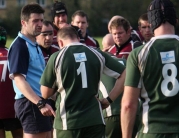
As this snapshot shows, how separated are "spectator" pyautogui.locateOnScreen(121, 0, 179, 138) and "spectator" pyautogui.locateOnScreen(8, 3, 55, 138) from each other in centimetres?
186

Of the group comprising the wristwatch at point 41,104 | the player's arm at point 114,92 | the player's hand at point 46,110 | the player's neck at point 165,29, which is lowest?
the player's hand at point 46,110

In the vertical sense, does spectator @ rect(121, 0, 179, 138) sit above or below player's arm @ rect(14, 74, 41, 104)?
above

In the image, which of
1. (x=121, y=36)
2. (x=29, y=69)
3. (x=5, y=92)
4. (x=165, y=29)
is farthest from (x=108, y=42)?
(x=165, y=29)

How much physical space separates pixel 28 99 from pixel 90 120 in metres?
1.10

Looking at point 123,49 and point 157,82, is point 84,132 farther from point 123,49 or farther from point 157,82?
point 123,49

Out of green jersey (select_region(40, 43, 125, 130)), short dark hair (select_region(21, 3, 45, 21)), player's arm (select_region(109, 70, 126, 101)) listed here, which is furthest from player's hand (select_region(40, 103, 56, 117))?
short dark hair (select_region(21, 3, 45, 21))

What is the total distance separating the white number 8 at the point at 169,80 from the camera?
4555mm

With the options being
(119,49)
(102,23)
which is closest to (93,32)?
(102,23)

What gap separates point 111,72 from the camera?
5.87m

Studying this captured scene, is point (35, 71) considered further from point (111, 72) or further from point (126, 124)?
point (126, 124)

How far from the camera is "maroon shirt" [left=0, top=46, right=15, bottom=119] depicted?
23.8 ft

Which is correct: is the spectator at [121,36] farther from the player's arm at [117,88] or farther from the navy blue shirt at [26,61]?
the player's arm at [117,88]

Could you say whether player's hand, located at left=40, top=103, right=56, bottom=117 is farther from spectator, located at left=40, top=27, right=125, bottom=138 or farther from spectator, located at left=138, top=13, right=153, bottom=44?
spectator, located at left=138, top=13, right=153, bottom=44

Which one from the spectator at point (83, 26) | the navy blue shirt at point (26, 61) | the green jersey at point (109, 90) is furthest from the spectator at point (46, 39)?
the green jersey at point (109, 90)
